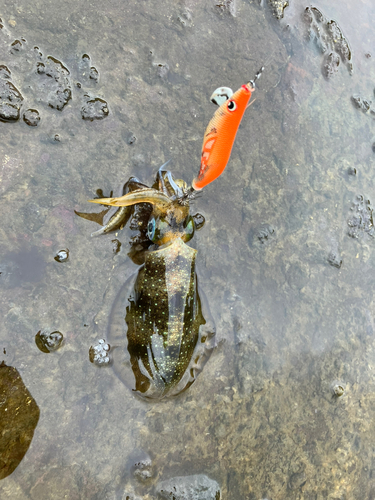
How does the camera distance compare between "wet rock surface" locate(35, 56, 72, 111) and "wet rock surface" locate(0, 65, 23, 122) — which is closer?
"wet rock surface" locate(0, 65, 23, 122)

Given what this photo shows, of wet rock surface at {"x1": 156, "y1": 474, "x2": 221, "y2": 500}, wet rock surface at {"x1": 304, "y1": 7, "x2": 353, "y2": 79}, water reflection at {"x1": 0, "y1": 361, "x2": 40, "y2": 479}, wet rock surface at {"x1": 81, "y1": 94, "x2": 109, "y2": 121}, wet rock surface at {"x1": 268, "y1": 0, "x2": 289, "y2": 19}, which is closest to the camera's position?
water reflection at {"x1": 0, "y1": 361, "x2": 40, "y2": 479}

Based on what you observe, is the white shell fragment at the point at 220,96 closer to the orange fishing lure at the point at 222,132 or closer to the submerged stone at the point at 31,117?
the orange fishing lure at the point at 222,132

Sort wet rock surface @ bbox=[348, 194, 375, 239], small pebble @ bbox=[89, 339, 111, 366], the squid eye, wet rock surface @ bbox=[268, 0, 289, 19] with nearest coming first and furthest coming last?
the squid eye, small pebble @ bbox=[89, 339, 111, 366], wet rock surface @ bbox=[348, 194, 375, 239], wet rock surface @ bbox=[268, 0, 289, 19]

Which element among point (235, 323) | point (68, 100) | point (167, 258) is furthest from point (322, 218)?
point (68, 100)

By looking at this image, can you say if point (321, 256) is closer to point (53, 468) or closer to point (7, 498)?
point (53, 468)

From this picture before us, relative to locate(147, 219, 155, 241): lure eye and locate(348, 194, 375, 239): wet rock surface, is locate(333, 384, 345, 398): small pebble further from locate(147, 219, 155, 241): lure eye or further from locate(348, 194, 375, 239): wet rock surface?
locate(147, 219, 155, 241): lure eye

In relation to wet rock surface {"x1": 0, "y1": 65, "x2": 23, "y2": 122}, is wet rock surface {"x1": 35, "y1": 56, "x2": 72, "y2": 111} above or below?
above

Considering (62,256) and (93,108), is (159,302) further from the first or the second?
(93,108)

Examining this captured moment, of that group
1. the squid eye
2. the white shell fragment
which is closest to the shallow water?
the white shell fragment
